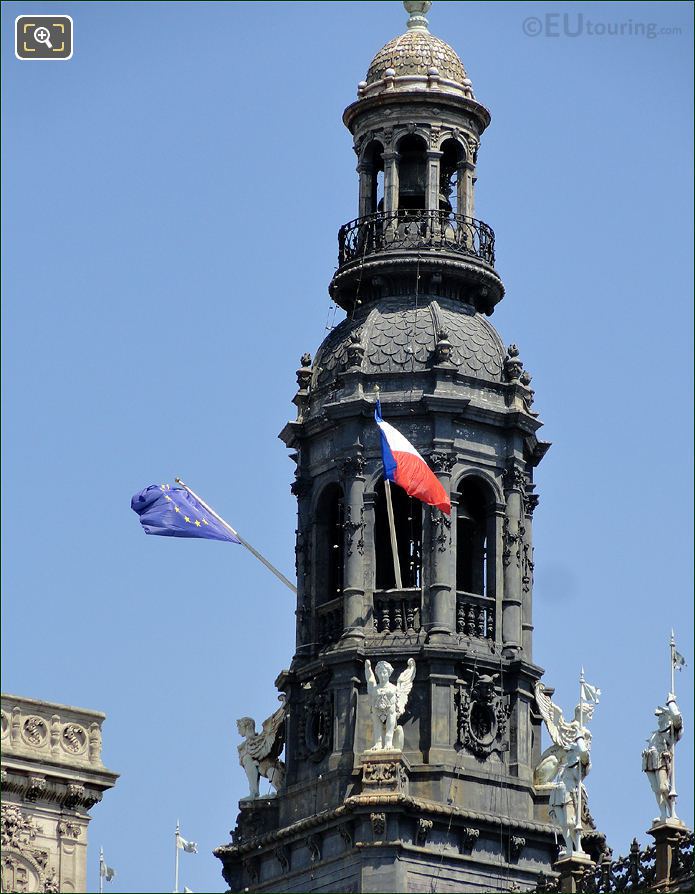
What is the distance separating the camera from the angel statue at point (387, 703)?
138875 mm

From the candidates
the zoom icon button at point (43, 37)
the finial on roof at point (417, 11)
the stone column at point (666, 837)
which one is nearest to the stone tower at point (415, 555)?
the finial on roof at point (417, 11)

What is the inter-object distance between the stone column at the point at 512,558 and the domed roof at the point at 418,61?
13013 mm

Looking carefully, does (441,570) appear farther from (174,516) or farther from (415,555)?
(174,516)

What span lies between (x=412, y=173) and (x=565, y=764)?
25388 millimetres

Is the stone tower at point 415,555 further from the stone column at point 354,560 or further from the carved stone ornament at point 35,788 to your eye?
the carved stone ornament at point 35,788

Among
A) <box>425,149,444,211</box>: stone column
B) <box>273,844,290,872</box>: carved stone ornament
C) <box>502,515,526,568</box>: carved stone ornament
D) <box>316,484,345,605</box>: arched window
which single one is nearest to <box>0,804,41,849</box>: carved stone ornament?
<box>273,844,290,872</box>: carved stone ornament

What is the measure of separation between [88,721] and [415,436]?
79.5ft

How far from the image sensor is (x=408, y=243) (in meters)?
146

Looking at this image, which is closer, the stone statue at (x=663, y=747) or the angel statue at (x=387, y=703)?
the stone statue at (x=663, y=747)

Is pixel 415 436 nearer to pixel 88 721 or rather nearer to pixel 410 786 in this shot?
pixel 410 786

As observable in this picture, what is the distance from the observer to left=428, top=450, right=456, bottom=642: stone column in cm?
14038

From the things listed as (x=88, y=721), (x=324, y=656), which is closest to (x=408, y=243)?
(x=324, y=656)

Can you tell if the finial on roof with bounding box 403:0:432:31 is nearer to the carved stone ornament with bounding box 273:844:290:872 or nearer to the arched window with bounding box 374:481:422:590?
the arched window with bounding box 374:481:422:590

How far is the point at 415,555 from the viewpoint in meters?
142
